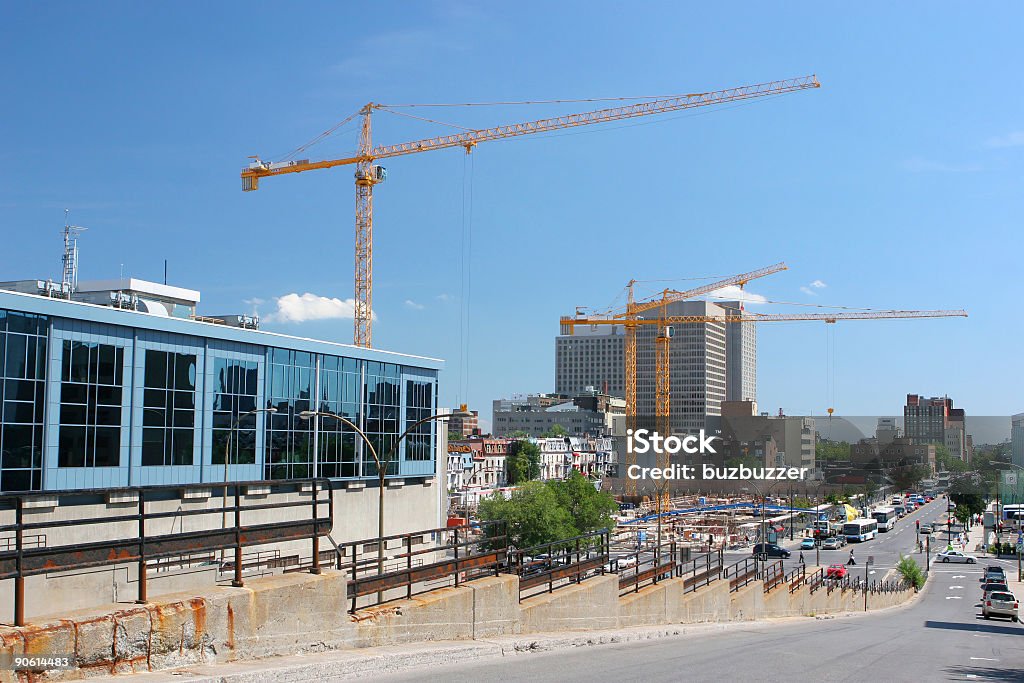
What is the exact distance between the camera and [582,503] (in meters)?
87.6

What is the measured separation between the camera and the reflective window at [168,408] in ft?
126

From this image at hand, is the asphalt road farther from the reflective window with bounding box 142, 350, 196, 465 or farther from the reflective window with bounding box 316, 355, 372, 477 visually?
the reflective window with bounding box 316, 355, 372, 477

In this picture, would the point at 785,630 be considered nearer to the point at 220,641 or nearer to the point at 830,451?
the point at 220,641

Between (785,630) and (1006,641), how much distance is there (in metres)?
8.98

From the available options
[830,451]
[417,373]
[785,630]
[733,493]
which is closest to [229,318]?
[417,373]

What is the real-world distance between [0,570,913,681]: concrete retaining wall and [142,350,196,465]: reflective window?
26.7m

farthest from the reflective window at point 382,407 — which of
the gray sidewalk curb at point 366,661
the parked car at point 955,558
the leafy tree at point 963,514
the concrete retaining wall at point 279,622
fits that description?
the leafy tree at point 963,514

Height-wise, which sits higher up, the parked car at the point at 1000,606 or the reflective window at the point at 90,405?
the reflective window at the point at 90,405

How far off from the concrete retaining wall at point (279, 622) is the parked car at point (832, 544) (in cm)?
8911

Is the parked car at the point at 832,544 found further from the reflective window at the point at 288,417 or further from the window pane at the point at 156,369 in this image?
the window pane at the point at 156,369

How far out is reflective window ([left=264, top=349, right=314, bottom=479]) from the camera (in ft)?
149

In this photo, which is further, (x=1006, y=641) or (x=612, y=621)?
(x=1006, y=641)

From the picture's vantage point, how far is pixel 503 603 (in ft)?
Answer: 48.0

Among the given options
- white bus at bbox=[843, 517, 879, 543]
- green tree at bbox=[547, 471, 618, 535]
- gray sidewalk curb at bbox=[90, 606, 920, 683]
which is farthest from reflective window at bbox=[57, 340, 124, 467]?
white bus at bbox=[843, 517, 879, 543]
